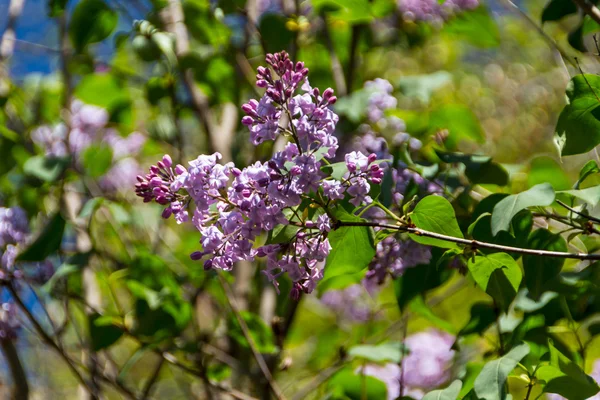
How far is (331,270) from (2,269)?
0.75 metres

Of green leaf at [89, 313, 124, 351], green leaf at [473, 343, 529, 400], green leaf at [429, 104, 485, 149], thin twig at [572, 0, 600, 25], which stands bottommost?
green leaf at [89, 313, 124, 351]

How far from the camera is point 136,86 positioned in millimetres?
1929

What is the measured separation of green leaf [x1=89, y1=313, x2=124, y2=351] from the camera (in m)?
1.24

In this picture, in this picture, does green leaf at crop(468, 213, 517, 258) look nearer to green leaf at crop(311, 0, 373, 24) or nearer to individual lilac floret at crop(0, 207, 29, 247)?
green leaf at crop(311, 0, 373, 24)

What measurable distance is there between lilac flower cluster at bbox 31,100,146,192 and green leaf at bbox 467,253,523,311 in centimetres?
120

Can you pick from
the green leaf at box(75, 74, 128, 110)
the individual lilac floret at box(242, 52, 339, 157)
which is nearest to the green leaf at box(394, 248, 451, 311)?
the individual lilac floret at box(242, 52, 339, 157)

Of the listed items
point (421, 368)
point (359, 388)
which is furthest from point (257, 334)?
point (421, 368)

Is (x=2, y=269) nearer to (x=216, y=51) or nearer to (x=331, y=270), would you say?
(x=216, y=51)

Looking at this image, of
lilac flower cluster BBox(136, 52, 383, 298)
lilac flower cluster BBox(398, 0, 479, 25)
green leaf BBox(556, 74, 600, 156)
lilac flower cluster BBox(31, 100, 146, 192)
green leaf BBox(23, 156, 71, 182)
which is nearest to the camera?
lilac flower cluster BBox(136, 52, 383, 298)

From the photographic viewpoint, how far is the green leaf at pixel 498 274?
0.81 meters

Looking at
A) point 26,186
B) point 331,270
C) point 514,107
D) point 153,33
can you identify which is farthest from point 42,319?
point 514,107

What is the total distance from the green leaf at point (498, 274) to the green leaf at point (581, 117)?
157 mm

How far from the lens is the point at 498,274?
84cm

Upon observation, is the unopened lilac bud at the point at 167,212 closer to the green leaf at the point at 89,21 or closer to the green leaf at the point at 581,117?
the green leaf at the point at 581,117
